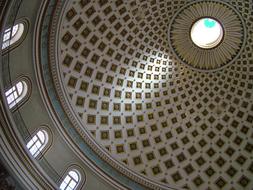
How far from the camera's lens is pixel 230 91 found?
28.2m

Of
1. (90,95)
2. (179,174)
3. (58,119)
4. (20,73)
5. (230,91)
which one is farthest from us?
(230,91)

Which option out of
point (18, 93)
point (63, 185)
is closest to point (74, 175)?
point (63, 185)

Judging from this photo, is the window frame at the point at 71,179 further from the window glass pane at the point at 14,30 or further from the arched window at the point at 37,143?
the window glass pane at the point at 14,30

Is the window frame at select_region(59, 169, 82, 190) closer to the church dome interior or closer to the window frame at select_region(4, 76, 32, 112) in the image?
the church dome interior

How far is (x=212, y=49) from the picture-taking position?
2831 centimetres

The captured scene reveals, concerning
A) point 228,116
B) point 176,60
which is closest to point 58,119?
point 176,60

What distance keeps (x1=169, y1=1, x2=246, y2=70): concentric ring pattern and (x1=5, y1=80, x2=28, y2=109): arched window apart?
42.8 ft

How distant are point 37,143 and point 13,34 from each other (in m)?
6.35

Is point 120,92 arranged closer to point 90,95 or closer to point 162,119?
point 90,95

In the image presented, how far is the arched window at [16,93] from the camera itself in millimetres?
18042

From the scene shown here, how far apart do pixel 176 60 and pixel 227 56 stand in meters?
4.24

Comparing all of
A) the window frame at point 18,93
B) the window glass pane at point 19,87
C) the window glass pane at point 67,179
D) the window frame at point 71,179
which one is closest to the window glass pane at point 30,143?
the window frame at point 18,93

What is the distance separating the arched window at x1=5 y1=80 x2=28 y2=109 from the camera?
18042mm

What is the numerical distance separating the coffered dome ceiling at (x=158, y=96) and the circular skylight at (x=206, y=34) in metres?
0.87
